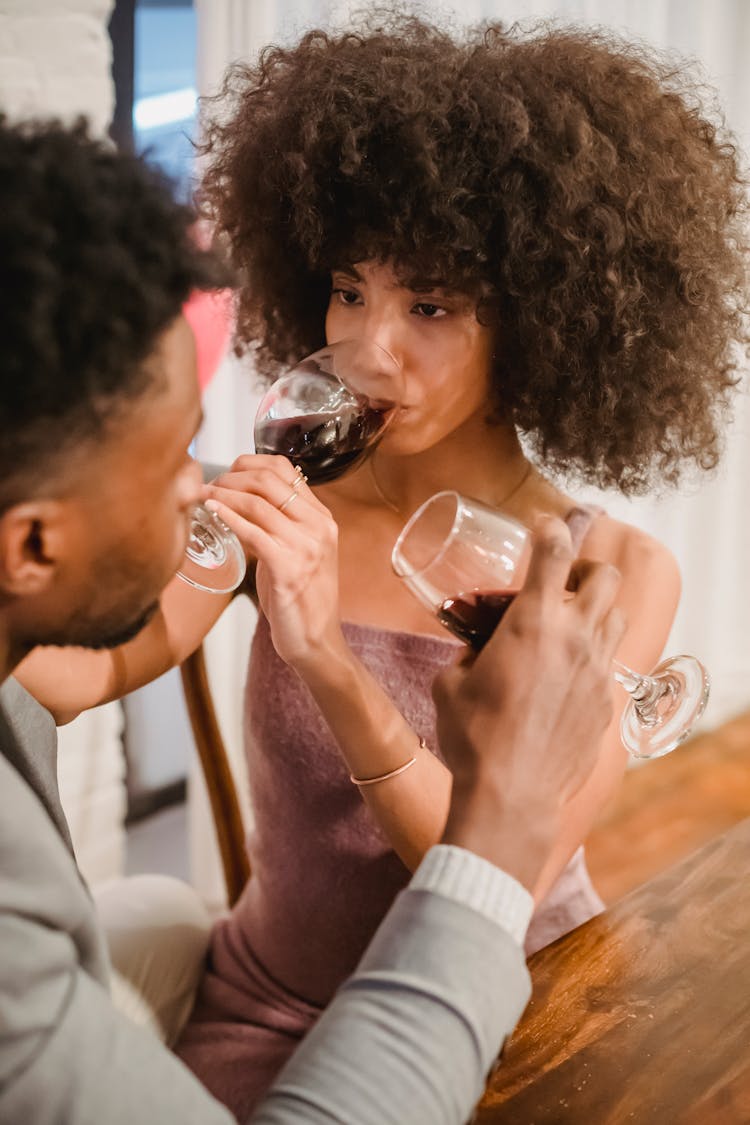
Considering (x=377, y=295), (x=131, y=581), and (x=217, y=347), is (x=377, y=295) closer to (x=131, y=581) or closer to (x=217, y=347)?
(x=131, y=581)

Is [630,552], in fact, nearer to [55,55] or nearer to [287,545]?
[287,545]

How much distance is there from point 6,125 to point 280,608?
52 centimetres

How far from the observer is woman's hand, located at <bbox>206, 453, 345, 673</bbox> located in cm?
99

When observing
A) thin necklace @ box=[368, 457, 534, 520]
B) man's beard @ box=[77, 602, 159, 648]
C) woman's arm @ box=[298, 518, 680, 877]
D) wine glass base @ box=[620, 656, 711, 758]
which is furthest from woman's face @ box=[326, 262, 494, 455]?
man's beard @ box=[77, 602, 159, 648]

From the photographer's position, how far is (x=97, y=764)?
87.2 inches

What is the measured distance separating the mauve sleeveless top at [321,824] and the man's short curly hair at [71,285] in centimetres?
72

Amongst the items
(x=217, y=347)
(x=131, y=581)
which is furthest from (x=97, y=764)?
(x=131, y=581)

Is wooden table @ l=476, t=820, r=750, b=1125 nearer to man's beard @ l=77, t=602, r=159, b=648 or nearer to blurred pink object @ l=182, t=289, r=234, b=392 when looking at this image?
man's beard @ l=77, t=602, r=159, b=648

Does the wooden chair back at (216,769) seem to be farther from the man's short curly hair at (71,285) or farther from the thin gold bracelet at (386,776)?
the man's short curly hair at (71,285)

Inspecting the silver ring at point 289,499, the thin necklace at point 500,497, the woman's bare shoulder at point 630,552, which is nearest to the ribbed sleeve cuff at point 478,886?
the silver ring at point 289,499

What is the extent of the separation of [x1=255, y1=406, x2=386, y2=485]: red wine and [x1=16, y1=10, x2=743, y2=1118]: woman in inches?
3.5

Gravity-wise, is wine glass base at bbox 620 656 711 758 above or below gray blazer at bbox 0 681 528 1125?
below

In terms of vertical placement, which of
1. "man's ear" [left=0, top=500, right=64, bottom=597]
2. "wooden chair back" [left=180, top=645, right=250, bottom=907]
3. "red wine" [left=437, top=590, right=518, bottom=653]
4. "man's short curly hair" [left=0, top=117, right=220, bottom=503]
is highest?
"man's short curly hair" [left=0, top=117, right=220, bottom=503]

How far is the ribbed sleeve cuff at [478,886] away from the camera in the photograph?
2.24 feet
